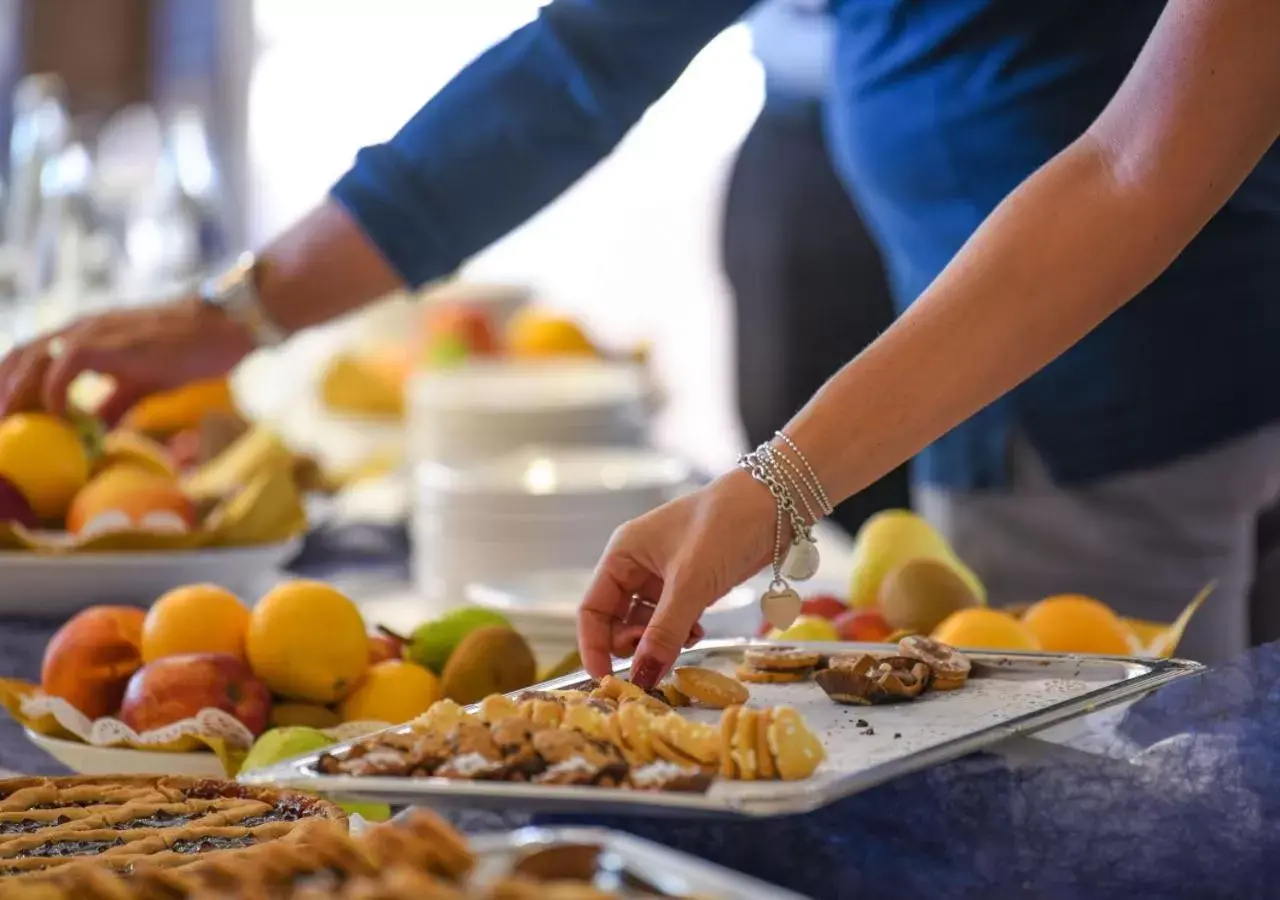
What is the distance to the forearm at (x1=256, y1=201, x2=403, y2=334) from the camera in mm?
1514

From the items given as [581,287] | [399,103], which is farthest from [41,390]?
[399,103]

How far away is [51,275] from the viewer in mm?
2348

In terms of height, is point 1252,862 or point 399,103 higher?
point 399,103

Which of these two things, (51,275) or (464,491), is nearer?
(464,491)

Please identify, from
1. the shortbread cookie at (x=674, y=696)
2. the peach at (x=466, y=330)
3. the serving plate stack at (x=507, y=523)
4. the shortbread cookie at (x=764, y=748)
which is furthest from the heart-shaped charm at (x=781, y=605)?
the peach at (x=466, y=330)

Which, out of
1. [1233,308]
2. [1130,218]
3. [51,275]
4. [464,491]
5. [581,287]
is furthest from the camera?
[581,287]

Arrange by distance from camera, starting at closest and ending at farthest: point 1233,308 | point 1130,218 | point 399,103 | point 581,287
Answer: point 1130,218
point 1233,308
point 581,287
point 399,103

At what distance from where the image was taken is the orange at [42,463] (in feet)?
4.78

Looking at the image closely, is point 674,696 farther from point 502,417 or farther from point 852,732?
point 502,417

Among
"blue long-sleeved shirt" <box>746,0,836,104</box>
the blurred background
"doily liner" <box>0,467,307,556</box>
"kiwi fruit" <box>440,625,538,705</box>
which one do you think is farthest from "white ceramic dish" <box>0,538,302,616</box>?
"blue long-sleeved shirt" <box>746,0,836,104</box>

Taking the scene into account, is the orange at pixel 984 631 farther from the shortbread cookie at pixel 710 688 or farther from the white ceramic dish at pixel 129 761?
the white ceramic dish at pixel 129 761

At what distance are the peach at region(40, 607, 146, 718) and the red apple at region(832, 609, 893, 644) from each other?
→ 462mm

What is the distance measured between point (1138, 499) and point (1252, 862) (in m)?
0.77

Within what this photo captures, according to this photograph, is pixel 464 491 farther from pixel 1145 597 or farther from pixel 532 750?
pixel 532 750
